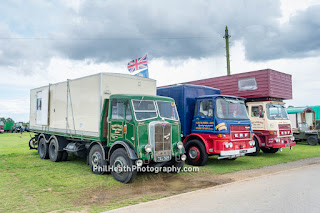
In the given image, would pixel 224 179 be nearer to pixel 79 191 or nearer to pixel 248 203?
pixel 248 203

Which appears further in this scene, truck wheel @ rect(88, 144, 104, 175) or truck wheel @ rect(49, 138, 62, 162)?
truck wheel @ rect(49, 138, 62, 162)

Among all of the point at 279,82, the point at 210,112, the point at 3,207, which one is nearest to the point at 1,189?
the point at 3,207

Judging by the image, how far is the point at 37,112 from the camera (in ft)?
43.3

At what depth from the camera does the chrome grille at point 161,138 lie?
25.7 feet

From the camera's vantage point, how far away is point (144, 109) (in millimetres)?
8094

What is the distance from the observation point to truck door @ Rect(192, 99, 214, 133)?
10.3 meters

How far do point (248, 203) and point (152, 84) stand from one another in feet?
19.0

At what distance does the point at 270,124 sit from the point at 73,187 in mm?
9429

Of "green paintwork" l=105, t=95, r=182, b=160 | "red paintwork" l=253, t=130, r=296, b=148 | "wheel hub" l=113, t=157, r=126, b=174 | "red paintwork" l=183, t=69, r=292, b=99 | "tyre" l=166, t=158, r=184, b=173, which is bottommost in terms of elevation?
"tyre" l=166, t=158, r=184, b=173

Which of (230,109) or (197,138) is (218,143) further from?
(230,109)

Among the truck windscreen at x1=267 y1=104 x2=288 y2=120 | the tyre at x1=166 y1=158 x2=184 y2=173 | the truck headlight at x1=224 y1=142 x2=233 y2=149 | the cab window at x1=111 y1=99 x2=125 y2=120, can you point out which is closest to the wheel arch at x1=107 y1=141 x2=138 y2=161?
the cab window at x1=111 y1=99 x2=125 y2=120

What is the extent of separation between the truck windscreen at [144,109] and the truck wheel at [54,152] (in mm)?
5198

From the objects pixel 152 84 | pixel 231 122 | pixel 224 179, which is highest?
pixel 152 84

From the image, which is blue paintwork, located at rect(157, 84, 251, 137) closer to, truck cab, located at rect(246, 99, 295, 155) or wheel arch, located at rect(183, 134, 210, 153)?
wheel arch, located at rect(183, 134, 210, 153)
